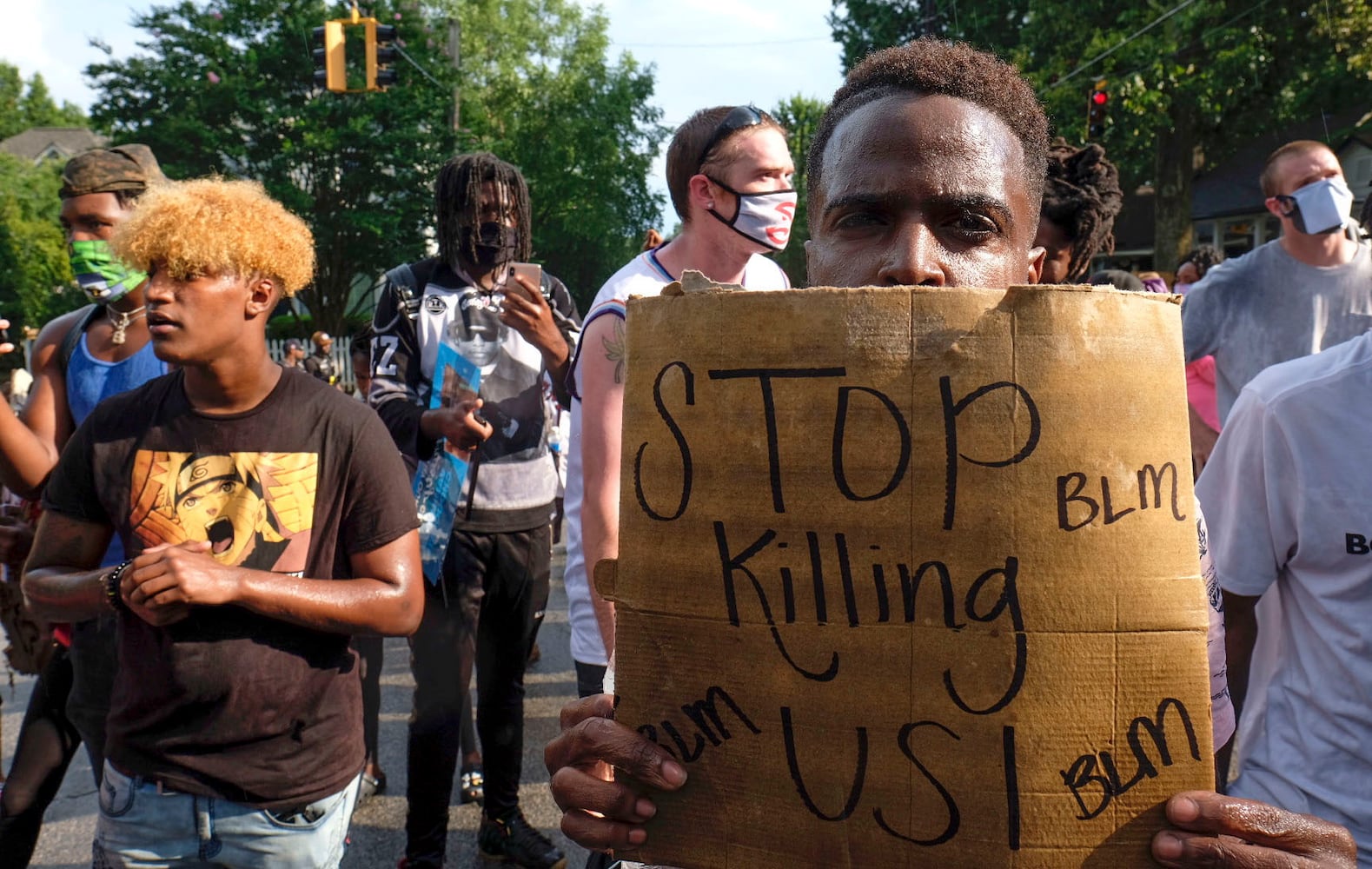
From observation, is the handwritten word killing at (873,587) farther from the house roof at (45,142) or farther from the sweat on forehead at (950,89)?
the house roof at (45,142)

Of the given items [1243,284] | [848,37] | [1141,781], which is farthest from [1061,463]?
[848,37]

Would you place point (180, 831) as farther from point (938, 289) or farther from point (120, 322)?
point (938, 289)

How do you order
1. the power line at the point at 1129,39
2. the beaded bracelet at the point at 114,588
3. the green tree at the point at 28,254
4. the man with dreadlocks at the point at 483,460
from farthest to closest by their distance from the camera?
the green tree at the point at 28,254, the power line at the point at 1129,39, the man with dreadlocks at the point at 483,460, the beaded bracelet at the point at 114,588

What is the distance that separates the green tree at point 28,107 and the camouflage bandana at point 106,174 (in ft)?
276

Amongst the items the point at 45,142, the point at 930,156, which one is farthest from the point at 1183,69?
the point at 45,142

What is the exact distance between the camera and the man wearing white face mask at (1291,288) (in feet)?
14.0

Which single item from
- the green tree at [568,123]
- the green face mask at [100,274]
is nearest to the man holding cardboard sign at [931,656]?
the green face mask at [100,274]

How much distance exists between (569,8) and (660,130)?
261 inches

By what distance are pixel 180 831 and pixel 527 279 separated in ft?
6.35

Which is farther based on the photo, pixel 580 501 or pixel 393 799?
pixel 393 799

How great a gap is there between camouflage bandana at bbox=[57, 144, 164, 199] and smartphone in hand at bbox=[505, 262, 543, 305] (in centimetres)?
112

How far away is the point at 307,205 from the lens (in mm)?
29328

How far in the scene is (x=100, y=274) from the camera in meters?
3.26

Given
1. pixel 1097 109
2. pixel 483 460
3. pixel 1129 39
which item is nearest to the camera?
pixel 483 460
